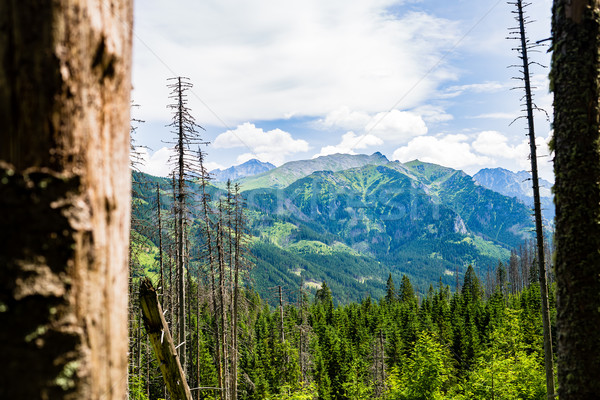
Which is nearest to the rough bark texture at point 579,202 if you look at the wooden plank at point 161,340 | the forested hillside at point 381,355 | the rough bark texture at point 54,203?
the rough bark texture at point 54,203

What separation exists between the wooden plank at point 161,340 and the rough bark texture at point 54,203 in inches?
123

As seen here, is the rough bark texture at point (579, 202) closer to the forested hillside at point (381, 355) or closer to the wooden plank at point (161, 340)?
the wooden plank at point (161, 340)

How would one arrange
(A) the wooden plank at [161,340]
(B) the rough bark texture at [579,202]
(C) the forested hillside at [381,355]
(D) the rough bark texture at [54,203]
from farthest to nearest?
(C) the forested hillside at [381,355]
(A) the wooden plank at [161,340]
(B) the rough bark texture at [579,202]
(D) the rough bark texture at [54,203]

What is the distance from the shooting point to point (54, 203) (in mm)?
1197

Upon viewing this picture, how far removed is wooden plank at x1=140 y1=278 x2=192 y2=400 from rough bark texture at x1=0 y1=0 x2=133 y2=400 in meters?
3.12

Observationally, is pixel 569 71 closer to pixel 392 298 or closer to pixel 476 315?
pixel 476 315

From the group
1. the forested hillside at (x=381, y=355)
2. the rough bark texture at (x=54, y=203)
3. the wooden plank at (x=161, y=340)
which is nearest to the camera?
the rough bark texture at (x=54, y=203)

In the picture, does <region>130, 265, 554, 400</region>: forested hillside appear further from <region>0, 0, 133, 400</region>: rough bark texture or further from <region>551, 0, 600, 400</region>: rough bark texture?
<region>0, 0, 133, 400</region>: rough bark texture

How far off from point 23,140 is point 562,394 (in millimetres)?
4809

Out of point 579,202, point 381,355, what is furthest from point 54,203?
point 381,355

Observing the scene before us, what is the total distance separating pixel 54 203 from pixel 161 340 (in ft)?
12.2

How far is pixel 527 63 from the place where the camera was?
14.1 m

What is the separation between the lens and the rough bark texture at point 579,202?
3.56 meters

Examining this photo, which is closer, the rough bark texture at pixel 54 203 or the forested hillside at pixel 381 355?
the rough bark texture at pixel 54 203
